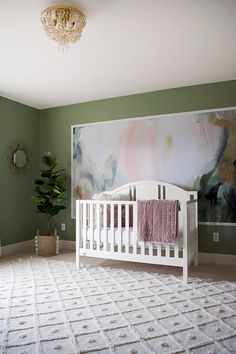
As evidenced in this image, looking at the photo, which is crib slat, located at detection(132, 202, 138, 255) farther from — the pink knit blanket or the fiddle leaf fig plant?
the fiddle leaf fig plant

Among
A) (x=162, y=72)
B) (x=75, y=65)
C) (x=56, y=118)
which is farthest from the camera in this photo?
(x=56, y=118)

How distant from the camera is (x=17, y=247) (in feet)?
13.7

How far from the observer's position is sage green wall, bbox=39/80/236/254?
3.47 metres

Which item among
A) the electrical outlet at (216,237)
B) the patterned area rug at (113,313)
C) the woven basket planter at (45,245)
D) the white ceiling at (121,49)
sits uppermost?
the white ceiling at (121,49)

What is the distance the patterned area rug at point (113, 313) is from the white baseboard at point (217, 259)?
775 mm

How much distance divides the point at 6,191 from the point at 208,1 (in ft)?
10.8

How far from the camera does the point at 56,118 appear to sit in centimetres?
455

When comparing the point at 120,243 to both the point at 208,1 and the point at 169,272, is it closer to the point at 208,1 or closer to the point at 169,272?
the point at 169,272

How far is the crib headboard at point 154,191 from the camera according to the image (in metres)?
3.52

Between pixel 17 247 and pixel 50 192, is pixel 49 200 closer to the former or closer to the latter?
pixel 50 192

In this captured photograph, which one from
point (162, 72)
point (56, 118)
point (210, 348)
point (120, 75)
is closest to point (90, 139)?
point (56, 118)

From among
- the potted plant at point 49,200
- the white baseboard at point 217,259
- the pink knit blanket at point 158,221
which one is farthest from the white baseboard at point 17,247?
the white baseboard at point 217,259

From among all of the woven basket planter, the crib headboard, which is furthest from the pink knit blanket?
the woven basket planter

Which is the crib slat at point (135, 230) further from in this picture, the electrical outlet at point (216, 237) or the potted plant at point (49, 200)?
the potted plant at point (49, 200)
